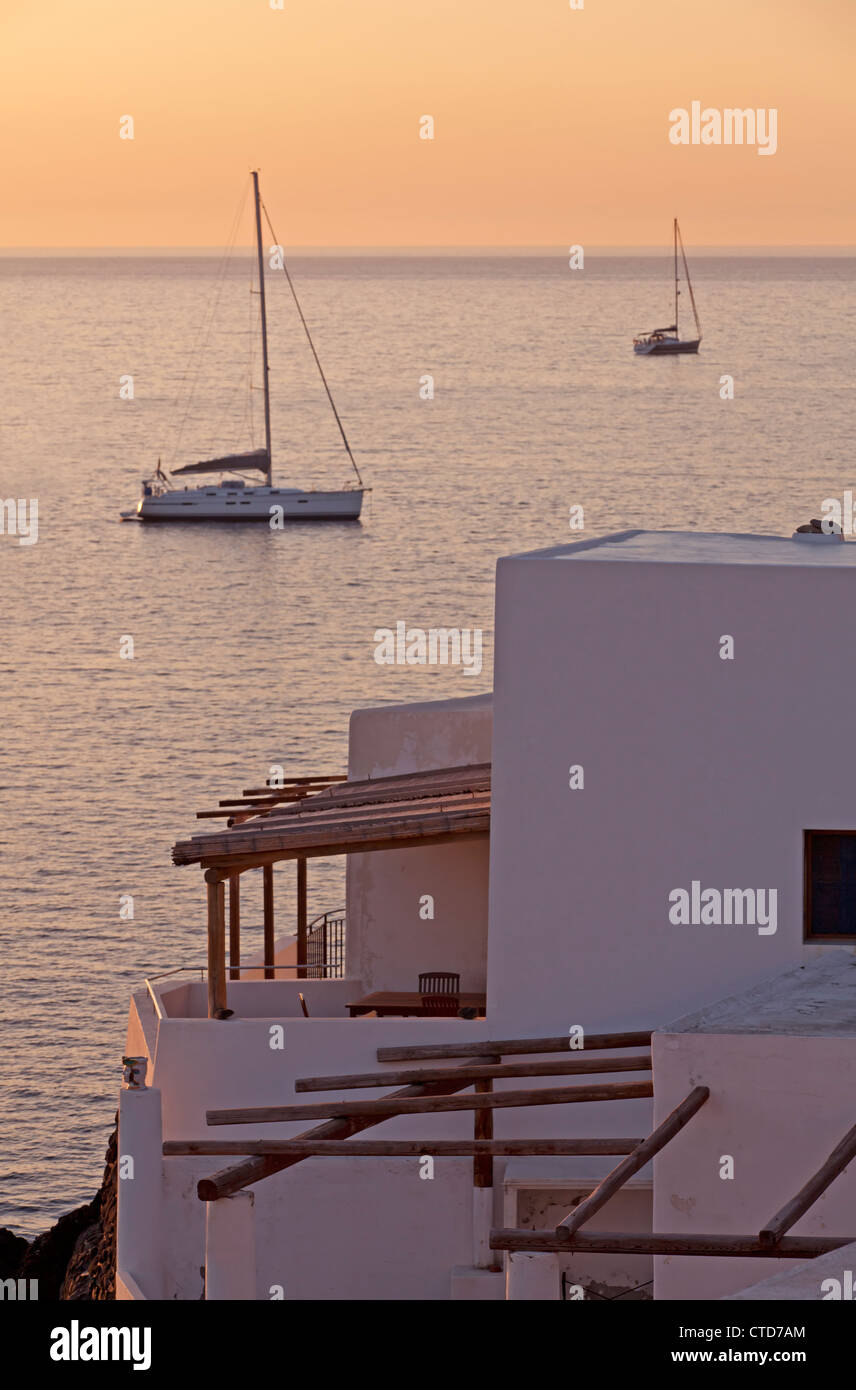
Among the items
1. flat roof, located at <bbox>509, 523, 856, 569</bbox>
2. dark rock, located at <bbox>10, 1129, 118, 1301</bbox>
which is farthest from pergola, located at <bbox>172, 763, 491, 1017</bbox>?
dark rock, located at <bbox>10, 1129, 118, 1301</bbox>

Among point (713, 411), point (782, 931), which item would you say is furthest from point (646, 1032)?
point (713, 411)

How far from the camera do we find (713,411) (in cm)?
14438

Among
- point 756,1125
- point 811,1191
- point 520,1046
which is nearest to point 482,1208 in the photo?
point 520,1046

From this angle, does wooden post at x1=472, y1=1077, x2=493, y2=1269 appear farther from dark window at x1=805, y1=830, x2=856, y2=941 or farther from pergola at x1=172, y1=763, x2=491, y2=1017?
dark window at x1=805, y1=830, x2=856, y2=941

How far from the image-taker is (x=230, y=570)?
9500 centimetres

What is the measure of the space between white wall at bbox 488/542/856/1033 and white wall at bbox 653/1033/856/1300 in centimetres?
375

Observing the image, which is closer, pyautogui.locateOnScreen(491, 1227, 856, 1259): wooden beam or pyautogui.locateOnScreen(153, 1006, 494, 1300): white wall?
pyautogui.locateOnScreen(491, 1227, 856, 1259): wooden beam

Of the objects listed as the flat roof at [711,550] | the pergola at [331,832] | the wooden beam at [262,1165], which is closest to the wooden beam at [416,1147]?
the wooden beam at [262,1165]

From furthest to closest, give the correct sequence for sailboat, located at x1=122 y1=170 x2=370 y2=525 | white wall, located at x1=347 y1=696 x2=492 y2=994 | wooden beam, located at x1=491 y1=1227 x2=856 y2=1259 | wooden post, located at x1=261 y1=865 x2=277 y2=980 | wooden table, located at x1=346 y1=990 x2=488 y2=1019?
sailboat, located at x1=122 y1=170 x2=370 y2=525 < wooden post, located at x1=261 y1=865 x2=277 y2=980 < white wall, located at x1=347 y1=696 x2=492 y2=994 < wooden table, located at x1=346 y1=990 x2=488 y2=1019 < wooden beam, located at x1=491 y1=1227 x2=856 y2=1259

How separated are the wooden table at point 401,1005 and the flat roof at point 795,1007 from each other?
346 cm

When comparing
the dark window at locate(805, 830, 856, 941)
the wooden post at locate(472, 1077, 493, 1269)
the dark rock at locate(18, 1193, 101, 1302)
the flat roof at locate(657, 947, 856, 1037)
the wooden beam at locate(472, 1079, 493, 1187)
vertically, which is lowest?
the dark rock at locate(18, 1193, 101, 1302)

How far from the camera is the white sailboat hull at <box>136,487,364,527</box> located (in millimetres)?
102312

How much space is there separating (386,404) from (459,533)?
188ft
